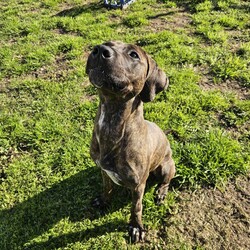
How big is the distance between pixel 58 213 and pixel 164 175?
1558 millimetres

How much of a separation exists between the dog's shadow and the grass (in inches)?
0.5

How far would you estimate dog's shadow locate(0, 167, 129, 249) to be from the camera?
13.1 feet

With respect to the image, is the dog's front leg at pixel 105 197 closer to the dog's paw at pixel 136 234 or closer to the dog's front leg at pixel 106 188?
the dog's front leg at pixel 106 188

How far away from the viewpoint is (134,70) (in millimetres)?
2584

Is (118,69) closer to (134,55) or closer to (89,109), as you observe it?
(134,55)

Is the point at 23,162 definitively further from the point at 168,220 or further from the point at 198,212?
the point at 198,212

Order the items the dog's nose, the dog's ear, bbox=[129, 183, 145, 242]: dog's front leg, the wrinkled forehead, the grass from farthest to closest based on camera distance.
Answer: the grass, bbox=[129, 183, 145, 242]: dog's front leg, the dog's ear, the wrinkled forehead, the dog's nose

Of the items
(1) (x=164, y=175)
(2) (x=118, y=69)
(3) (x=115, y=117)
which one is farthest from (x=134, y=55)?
(1) (x=164, y=175)

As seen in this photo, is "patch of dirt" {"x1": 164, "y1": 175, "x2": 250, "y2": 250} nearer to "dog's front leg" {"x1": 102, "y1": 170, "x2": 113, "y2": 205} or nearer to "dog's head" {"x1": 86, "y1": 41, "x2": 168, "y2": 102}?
"dog's front leg" {"x1": 102, "y1": 170, "x2": 113, "y2": 205}

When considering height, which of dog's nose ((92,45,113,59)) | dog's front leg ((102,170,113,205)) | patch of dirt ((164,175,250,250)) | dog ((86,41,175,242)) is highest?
dog's nose ((92,45,113,59))

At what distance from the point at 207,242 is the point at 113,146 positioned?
1.87 meters

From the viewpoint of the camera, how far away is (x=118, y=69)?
2436 mm

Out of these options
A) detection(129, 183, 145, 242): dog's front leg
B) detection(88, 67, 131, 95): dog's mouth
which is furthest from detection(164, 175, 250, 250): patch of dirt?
detection(88, 67, 131, 95): dog's mouth

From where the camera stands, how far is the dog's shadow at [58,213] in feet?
13.1
